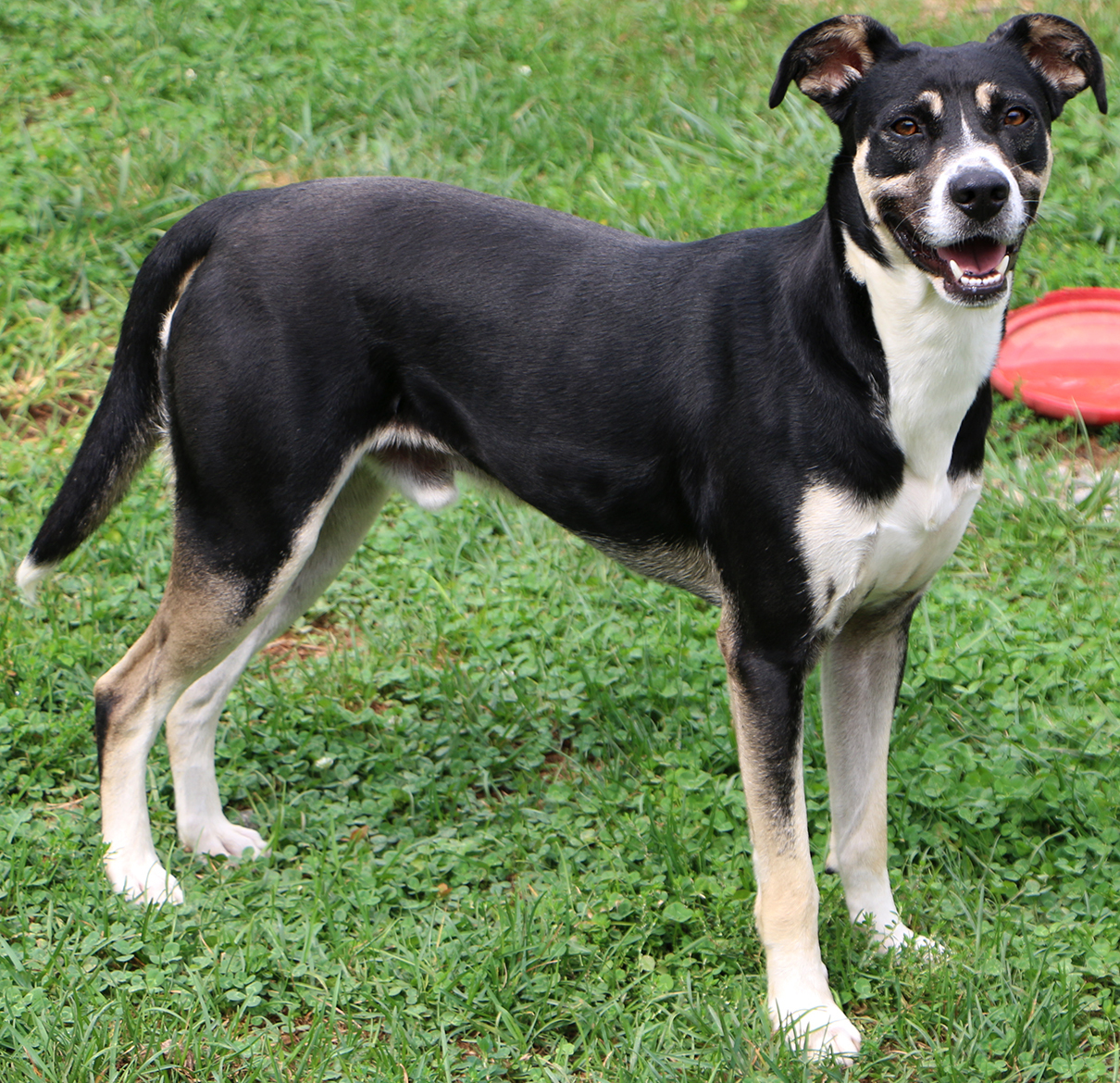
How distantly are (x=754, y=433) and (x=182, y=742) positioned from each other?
1.86 m

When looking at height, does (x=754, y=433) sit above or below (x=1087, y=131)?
above

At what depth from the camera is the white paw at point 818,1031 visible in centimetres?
291

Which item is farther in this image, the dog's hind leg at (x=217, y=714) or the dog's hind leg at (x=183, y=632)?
the dog's hind leg at (x=217, y=714)

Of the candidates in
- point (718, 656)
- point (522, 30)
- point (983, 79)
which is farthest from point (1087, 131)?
point (983, 79)

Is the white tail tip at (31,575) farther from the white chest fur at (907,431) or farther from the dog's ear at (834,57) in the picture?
the dog's ear at (834,57)

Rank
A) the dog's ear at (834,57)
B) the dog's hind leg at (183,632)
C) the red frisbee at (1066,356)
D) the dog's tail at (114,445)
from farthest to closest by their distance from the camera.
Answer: the red frisbee at (1066,356) → the dog's tail at (114,445) → the dog's hind leg at (183,632) → the dog's ear at (834,57)

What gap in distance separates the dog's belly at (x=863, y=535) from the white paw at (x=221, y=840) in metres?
1.79

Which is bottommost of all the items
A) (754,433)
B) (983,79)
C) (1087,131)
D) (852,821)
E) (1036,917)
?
(1036,917)

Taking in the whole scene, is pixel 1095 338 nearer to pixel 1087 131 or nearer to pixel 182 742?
pixel 1087 131

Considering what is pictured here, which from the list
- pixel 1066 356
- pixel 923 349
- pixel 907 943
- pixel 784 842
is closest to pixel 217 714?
pixel 784 842

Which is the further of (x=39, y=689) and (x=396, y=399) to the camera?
(x=39, y=689)

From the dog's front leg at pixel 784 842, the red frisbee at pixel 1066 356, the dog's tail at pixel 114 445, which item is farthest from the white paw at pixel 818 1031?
the red frisbee at pixel 1066 356

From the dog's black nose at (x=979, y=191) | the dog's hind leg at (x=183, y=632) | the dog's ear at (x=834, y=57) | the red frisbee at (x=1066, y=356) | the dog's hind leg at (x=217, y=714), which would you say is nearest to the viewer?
the dog's black nose at (x=979, y=191)

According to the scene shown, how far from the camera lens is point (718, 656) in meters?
4.33
